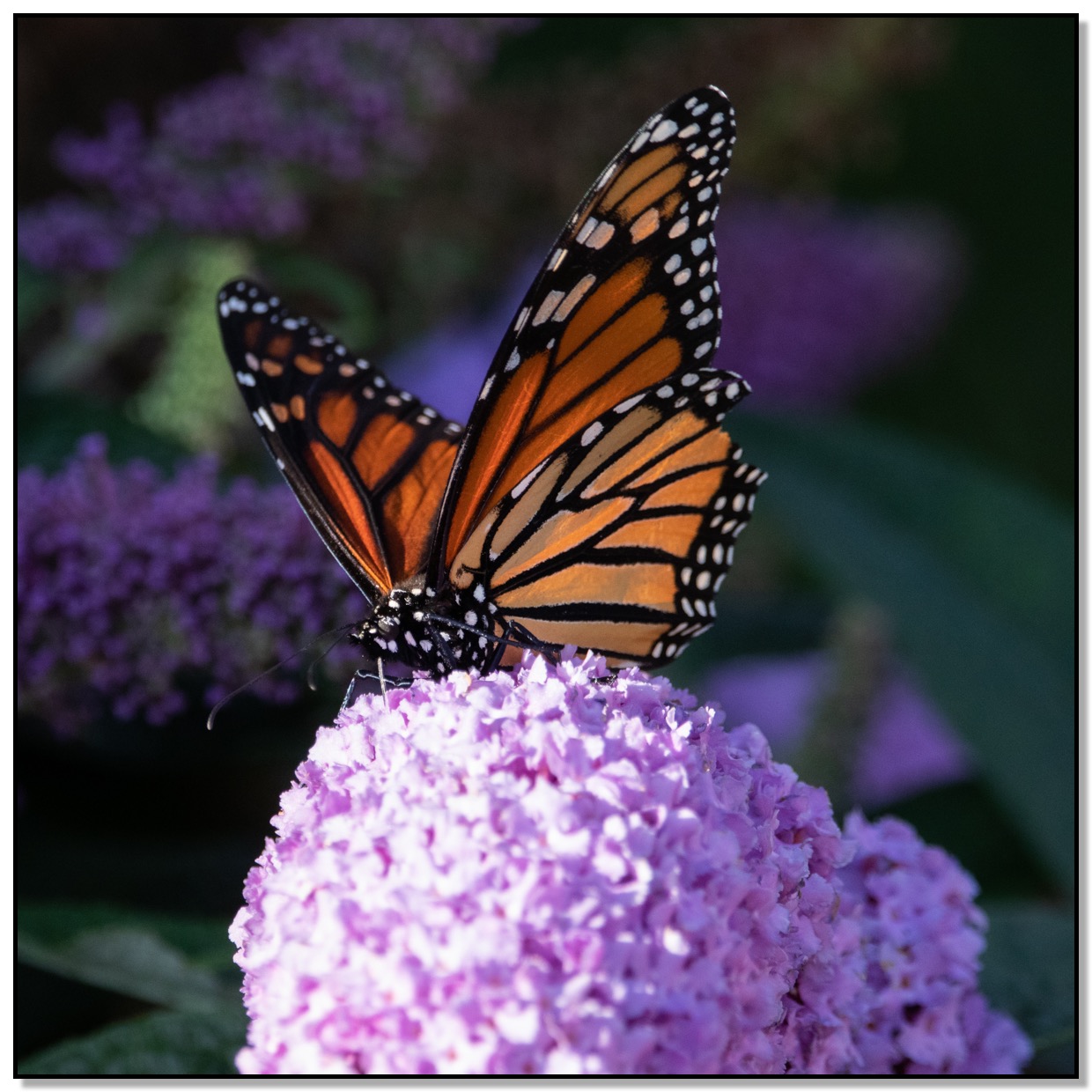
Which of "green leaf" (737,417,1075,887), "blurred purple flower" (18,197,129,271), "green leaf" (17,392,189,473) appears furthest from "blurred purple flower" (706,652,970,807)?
"blurred purple flower" (18,197,129,271)

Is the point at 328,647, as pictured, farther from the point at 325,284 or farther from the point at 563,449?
the point at 325,284

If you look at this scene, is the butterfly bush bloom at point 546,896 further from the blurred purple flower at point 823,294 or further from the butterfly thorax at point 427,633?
the blurred purple flower at point 823,294

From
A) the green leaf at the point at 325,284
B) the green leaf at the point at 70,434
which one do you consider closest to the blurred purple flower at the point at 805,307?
the green leaf at the point at 325,284

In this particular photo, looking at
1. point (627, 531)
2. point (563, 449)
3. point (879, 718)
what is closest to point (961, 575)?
point (879, 718)

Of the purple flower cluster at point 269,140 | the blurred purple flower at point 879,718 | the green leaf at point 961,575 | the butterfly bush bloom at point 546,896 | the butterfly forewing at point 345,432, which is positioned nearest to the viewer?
the butterfly bush bloom at point 546,896

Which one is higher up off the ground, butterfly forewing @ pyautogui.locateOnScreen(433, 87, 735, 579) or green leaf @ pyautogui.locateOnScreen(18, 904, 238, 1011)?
butterfly forewing @ pyautogui.locateOnScreen(433, 87, 735, 579)

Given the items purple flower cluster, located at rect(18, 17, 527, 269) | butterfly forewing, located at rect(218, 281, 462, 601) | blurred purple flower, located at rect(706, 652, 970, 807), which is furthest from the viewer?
blurred purple flower, located at rect(706, 652, 970, 807)

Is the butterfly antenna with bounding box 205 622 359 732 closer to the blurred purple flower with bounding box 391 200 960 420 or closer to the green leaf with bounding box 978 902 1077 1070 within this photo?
the green leaf with bounding box 978 902 1077 1070
